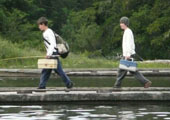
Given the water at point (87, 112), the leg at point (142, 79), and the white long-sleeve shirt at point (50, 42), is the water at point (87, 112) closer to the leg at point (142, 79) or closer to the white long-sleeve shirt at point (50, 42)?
the leg at point (142, 79)

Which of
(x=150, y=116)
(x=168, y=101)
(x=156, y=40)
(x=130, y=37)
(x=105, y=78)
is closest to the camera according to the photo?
(x=150, y=116)

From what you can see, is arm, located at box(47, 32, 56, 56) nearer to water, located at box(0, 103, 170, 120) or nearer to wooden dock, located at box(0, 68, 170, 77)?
water, located at box(0, 103, 170, 120)

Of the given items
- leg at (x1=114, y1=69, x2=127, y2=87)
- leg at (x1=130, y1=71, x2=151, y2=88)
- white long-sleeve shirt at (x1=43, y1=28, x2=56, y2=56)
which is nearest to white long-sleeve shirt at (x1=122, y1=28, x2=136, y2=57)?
leg at (x1=114, y1=69, x2=127, y2=87)

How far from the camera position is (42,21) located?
17.9 metres

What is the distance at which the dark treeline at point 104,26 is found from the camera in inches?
1907

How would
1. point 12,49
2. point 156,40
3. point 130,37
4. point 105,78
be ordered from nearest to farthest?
point 130,37
point 105,78
point 12,49
point 156,40

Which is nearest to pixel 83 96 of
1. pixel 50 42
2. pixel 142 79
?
pixel 50 42

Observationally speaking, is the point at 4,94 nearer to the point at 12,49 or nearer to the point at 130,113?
the point at 130,113

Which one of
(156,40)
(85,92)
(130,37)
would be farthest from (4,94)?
(156,40)

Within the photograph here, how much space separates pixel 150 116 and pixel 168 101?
8.84ft

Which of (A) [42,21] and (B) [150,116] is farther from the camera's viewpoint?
(A) [42,21]

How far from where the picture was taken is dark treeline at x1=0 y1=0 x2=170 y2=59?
48.4 meters

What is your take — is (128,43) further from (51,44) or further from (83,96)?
(83,96)

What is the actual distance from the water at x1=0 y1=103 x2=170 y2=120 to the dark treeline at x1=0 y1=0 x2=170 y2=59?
27364 mm
